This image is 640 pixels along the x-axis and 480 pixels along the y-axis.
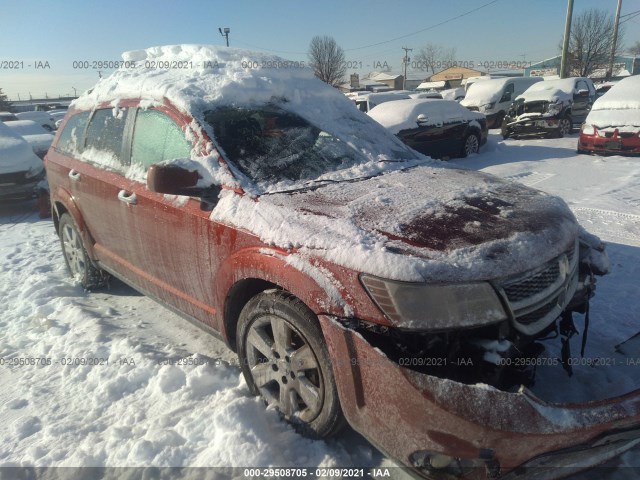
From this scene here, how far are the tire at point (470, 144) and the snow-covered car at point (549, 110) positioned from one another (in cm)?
223

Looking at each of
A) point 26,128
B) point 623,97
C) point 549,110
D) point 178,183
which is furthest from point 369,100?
point 178,183

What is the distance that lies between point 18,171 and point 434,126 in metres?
8.09

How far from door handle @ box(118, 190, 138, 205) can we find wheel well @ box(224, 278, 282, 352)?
3.56ft

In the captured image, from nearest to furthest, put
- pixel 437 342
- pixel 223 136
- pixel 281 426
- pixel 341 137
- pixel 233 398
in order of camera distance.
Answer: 1. pixel 437 342
2. pixel 281 426
3. pixel 233 398
4. pixel 223 136
5. pixel 341 137

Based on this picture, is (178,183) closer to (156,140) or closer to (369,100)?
(156,140)

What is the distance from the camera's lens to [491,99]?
16578 millimetres

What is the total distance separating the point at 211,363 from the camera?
2980 millimetres

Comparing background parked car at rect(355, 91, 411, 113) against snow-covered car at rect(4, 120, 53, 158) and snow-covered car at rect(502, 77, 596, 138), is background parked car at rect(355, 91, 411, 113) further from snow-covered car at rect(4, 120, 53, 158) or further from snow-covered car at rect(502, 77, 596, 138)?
snow-covered car at rect(4, 120, 53, 158)

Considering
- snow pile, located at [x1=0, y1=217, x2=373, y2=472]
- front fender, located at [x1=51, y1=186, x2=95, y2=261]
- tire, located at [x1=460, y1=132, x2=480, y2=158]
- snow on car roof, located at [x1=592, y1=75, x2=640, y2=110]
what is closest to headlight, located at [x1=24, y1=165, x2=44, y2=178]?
front fender, located at [x1=51, y1=186, x2=95, y2=261]

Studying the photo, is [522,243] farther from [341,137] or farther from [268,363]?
[341,137]

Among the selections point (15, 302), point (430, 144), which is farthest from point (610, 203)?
point (15, 302)

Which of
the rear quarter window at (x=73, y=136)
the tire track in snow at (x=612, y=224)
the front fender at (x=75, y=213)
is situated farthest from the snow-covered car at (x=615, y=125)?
the front fender at (x=75, y=213)

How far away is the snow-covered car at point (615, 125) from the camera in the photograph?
884cm

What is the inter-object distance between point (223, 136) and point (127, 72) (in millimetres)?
1711
